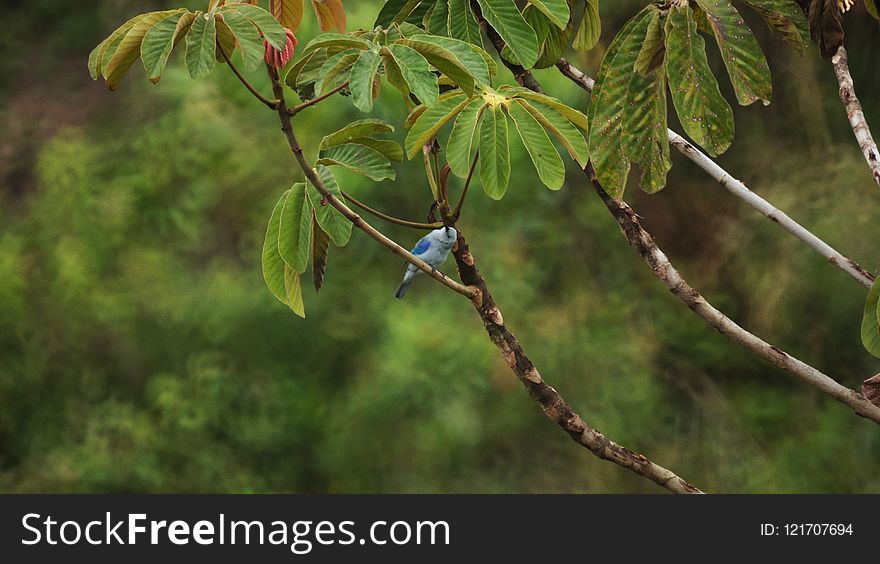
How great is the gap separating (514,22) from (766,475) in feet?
8.39

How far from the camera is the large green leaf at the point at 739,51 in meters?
1.07

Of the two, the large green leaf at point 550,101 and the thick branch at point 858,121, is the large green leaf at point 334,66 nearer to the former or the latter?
the large green leaf at point 550,101

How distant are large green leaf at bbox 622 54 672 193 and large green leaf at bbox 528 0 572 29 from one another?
10 centimetres

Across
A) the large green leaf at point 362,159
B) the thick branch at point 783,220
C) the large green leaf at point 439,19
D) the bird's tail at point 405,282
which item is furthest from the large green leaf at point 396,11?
the bird's tail at point 405,282

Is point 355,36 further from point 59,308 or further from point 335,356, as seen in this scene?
point 59,308

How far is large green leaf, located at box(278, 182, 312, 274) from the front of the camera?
1.17 metres

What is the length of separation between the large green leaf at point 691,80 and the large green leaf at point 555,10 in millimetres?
108

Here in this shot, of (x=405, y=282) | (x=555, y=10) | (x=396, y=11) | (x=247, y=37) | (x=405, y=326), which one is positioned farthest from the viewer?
(x=405, y=326)

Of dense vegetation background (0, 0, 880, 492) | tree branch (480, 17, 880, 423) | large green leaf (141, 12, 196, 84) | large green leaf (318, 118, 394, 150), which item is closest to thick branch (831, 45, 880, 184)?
tree branch (480, 17, 880, 423)

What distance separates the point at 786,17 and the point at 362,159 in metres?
0.51

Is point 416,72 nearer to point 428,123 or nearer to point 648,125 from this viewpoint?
point 428,123

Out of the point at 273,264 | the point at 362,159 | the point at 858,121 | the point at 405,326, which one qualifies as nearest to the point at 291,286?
the point at 273,264

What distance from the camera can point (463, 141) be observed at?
107cm
